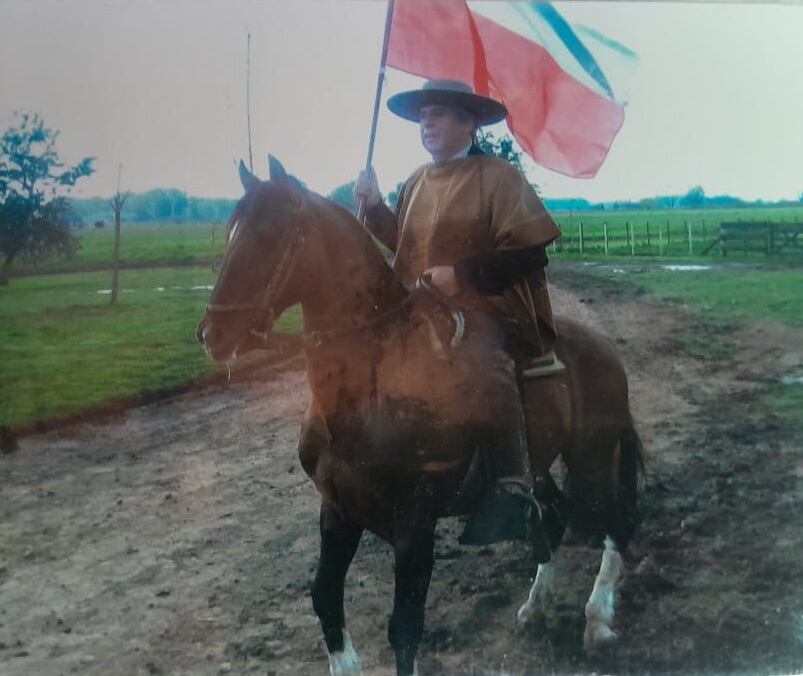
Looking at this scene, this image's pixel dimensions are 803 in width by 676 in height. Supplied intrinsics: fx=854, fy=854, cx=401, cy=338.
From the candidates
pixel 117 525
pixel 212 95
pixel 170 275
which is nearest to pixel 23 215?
pixel 170 275

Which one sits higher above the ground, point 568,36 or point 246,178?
point 568,36

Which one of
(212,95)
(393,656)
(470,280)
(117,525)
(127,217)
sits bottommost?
(393,656)

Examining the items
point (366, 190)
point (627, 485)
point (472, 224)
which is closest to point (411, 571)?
point (627, 485)

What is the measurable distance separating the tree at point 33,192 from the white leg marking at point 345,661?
155 centimetres

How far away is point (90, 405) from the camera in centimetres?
276

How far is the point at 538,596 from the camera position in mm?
2889

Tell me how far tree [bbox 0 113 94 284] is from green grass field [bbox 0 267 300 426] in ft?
0.37

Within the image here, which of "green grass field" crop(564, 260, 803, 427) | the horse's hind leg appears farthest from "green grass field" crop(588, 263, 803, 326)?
the horse's hind leg

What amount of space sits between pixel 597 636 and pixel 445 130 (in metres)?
1.79

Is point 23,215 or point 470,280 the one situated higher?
point 23,215

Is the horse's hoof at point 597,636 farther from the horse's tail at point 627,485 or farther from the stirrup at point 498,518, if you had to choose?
the stirrup at point 498,518

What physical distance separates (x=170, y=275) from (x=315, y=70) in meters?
0.84

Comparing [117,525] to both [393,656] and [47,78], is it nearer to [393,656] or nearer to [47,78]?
[393,656]

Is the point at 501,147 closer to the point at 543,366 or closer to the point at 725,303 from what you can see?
the point at 543,366
